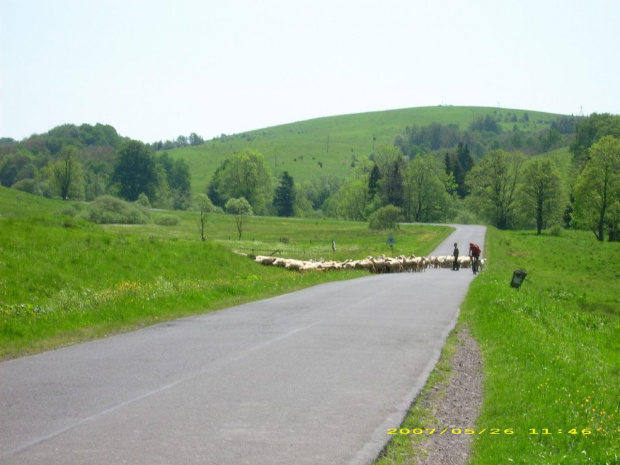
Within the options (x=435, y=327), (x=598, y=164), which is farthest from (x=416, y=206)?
(x=435, y=327)

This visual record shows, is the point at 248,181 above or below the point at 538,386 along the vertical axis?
above

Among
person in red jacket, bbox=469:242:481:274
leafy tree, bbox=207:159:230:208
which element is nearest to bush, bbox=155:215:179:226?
leafy tree, bbox=207:159:230:208

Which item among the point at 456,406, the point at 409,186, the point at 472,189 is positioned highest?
the point at 409,186

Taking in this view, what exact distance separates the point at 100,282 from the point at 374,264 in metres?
21.2

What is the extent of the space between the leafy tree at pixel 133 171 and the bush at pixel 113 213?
2263 inches

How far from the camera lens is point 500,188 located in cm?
11525

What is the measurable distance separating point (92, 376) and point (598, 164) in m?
88.3

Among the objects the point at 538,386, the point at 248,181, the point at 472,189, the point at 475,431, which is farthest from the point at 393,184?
the point at 475,431

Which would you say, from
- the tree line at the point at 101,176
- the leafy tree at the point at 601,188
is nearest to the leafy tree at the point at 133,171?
the tree line at the point at 101,176

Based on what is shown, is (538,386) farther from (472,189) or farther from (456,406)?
(472,189)

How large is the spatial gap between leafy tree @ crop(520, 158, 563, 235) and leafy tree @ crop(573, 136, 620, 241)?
42.6ft

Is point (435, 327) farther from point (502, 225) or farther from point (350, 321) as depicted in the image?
point (502, 225)

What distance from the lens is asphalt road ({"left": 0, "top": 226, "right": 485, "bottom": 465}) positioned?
6.65m

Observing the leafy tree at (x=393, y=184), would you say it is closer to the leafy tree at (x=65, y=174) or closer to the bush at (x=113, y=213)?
the bush at (x=113, y=213)
